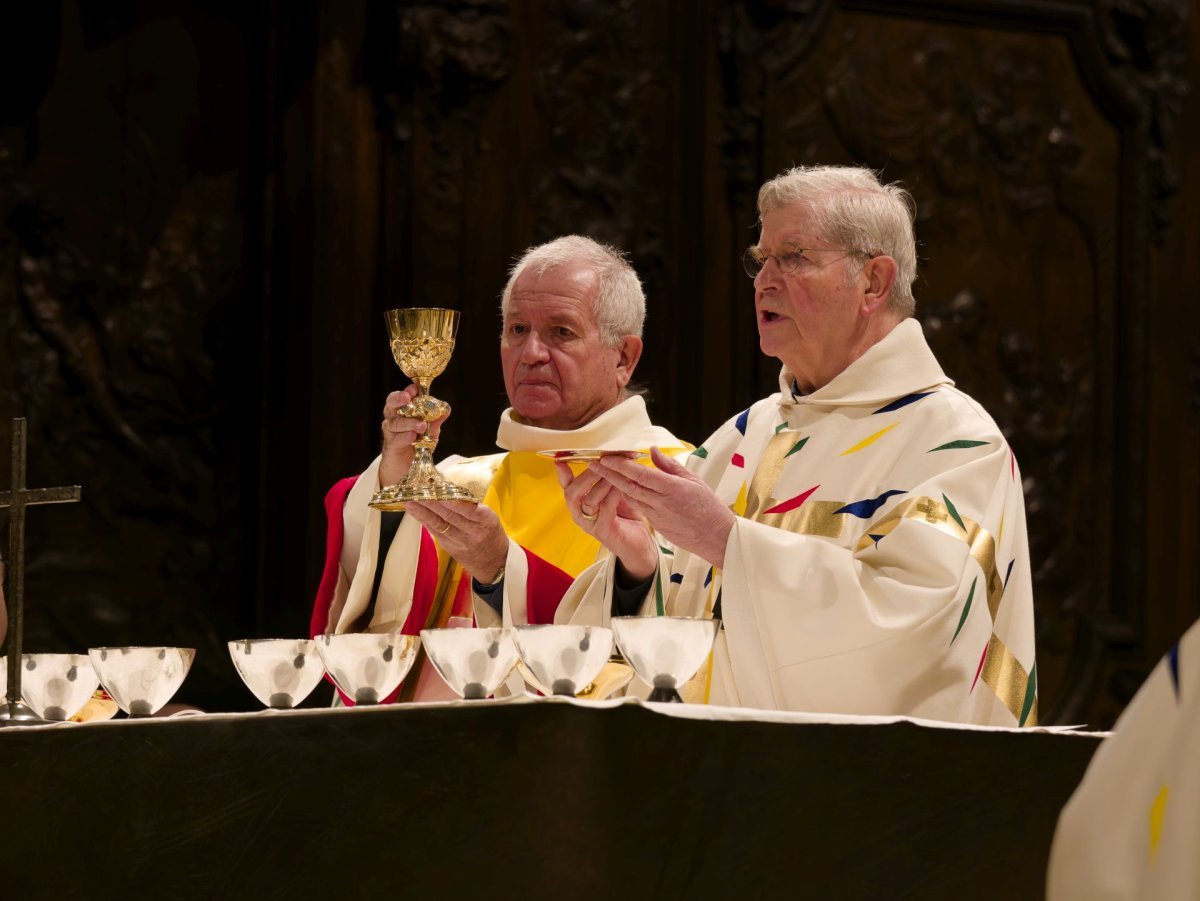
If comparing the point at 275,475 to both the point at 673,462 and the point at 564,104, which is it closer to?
the point at 564,104

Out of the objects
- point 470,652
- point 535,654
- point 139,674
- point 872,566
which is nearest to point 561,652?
point 535,654

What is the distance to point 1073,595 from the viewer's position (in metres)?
6.37

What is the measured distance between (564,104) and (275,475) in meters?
1.54

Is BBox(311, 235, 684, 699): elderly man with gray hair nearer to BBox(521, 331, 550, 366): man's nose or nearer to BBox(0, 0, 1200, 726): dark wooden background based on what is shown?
BBox(521, 331, 550, 366): man's nose

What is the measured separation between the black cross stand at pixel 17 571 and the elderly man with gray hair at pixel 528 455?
1281 millimetres

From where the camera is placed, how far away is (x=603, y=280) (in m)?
4.68

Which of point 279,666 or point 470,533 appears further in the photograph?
point 470,533

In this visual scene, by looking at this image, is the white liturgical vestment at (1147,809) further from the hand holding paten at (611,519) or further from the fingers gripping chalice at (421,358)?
the fingers gripping chalice at (421,358)

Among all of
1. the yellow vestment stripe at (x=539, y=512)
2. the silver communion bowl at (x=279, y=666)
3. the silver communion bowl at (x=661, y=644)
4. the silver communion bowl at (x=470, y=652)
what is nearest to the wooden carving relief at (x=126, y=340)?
the yellow vestment stripe at (x=539, y=512)

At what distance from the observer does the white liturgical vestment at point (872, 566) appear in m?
3.22

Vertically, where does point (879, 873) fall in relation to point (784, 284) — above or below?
below

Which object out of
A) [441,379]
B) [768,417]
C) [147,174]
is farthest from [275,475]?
[768,417]

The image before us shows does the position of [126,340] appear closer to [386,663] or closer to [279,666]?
[279,666]

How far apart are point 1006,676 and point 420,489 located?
1223 millimetres
